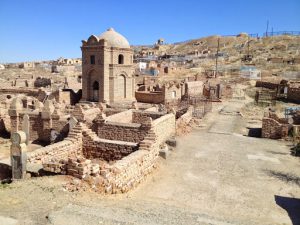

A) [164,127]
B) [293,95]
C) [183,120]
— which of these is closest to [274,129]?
[183,120]

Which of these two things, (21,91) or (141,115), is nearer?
(141,115)

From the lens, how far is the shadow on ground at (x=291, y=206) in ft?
23.6

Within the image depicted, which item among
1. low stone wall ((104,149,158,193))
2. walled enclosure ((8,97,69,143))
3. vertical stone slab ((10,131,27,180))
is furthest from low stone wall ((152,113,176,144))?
vertical stone slab ((10,131,27,180))

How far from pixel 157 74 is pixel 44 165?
41858 millimetres

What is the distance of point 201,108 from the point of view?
73.3 feet

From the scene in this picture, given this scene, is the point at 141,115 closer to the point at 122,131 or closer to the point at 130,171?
the point at 122,131

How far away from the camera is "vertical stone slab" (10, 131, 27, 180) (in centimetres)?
801

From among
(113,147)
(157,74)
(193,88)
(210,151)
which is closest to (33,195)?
(113,147)

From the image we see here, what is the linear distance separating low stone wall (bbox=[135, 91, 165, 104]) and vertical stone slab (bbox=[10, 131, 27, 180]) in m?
18.8

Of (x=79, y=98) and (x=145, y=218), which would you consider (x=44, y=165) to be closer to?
(x=145, y=218)

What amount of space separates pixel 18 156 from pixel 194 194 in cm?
485

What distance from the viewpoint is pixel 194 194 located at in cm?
840

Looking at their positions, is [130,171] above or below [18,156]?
below

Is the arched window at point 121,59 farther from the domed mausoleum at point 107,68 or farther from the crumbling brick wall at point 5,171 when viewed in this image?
the crumbling brick wall at point 5,171
